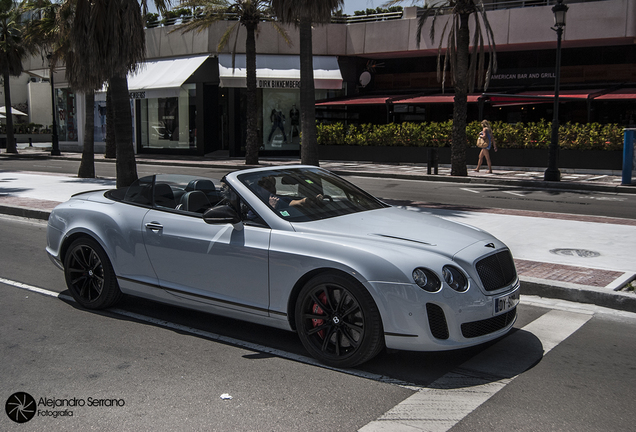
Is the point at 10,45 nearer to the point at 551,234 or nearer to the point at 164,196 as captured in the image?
the point at 551,234

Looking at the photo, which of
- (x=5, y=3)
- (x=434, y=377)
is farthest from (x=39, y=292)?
(x=5, y=3)

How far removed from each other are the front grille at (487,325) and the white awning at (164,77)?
29926 millimetres

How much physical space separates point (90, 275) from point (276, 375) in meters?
2.56

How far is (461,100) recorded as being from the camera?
21.5 m

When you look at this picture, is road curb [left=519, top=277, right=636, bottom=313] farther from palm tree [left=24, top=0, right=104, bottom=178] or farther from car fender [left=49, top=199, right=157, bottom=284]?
palm tree [left=24, top=0, right=104, bottom=178]

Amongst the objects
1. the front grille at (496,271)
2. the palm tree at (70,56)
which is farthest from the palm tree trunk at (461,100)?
the front grille at (496,271)

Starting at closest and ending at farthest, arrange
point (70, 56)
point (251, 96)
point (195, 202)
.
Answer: point (195, 202), point (70, 56), point (251, 96)

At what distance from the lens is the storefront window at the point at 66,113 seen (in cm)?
4612

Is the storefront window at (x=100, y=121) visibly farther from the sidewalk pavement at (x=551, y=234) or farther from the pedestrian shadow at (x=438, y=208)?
the pedestrian shadow at (x=438, y=208)

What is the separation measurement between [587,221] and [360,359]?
27.5 feet

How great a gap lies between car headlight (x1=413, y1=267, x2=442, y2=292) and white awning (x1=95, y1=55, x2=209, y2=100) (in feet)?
98.4

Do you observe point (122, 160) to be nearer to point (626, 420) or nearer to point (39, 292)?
point (39, 292)

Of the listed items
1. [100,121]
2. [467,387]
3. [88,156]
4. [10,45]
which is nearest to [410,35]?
[88,156]

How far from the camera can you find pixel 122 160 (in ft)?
48.2
